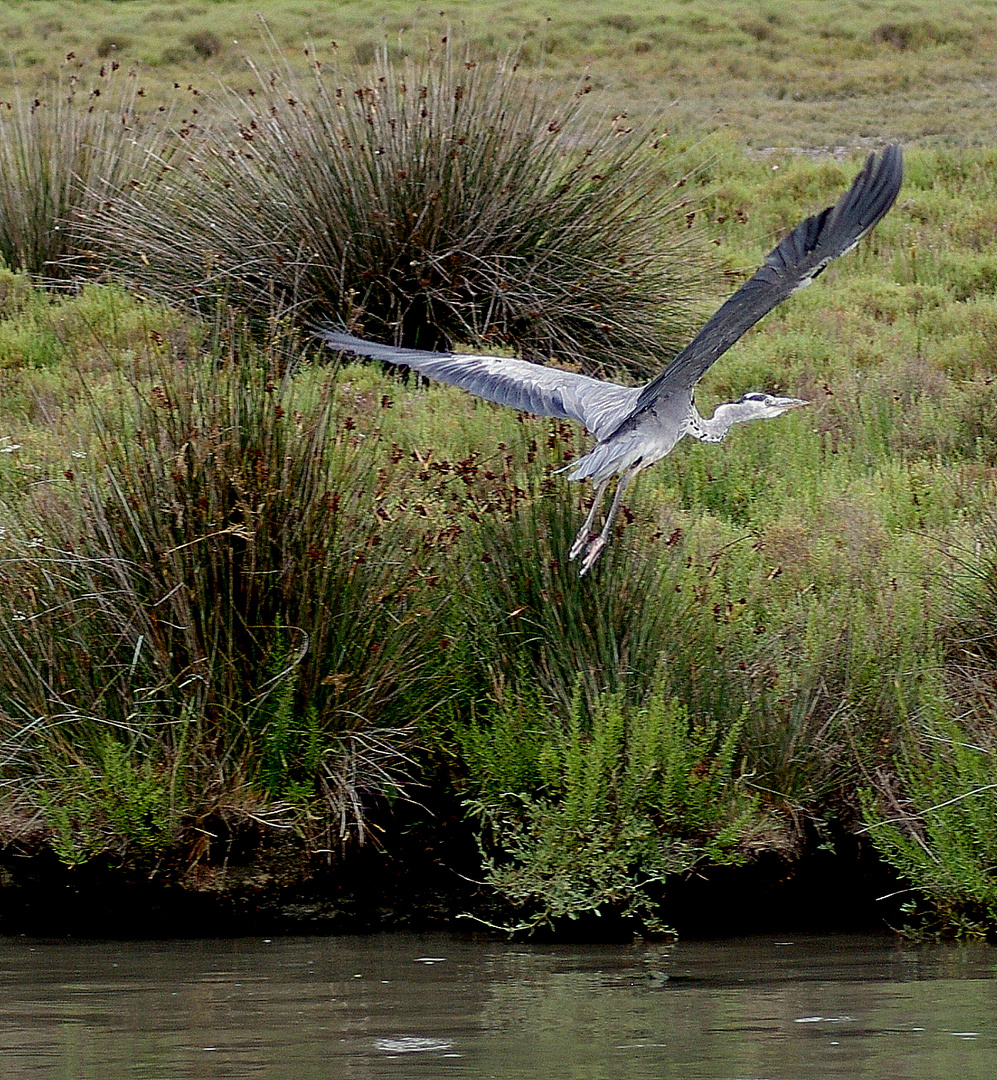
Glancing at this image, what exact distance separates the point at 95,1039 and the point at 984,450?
16.5ft

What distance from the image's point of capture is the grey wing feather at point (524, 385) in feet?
17.6

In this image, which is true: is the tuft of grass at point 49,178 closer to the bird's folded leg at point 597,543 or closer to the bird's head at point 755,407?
the bird's head at point 755,407

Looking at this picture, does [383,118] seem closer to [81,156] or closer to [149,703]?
[81,156]

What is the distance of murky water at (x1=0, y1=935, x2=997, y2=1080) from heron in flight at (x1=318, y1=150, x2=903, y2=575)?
1239 mm

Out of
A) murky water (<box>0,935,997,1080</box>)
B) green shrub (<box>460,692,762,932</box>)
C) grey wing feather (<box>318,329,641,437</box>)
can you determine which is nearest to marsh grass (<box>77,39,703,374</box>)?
grey wing feather (<box>318,329,641,437</box>)

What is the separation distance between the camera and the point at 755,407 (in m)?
5.79

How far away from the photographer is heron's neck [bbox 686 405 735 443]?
5.47m

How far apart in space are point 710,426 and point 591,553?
0.81 meters

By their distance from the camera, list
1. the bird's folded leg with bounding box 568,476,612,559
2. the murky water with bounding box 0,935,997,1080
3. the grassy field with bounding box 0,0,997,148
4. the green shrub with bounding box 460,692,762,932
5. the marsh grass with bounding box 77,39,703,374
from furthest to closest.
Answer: the grassy field with bounding box 0,0,997,148 < the marsh grass with bounding box 77,39,703,374 < the bird's folded leg with bounding box 568,476,612,559 < the green shrub with bounding box 460,692,762,932 < the murky water with bounding box 0,935,997,1080

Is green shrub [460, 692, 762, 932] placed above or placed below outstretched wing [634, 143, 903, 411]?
below

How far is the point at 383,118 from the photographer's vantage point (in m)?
8.60

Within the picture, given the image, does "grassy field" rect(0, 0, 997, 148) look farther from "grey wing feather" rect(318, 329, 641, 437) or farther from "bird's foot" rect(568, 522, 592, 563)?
"bird's foot" rect(568, 522, 592, 563)

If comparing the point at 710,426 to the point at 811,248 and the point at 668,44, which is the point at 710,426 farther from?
the point at 668,44

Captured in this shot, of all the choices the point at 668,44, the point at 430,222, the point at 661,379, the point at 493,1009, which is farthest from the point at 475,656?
the point at 668,44
